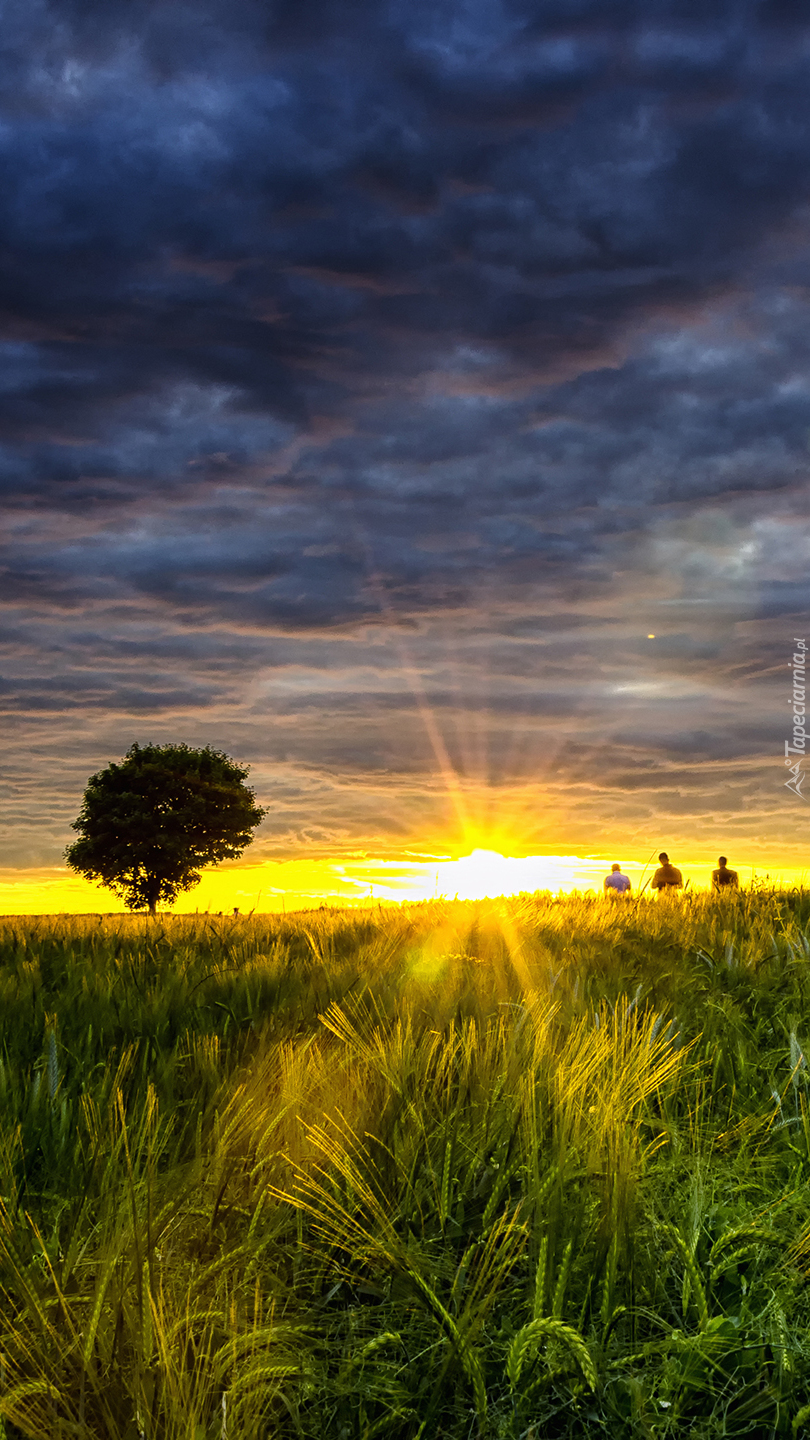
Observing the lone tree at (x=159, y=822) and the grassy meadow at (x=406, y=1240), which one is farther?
the lone tree at (x=159, y=822)

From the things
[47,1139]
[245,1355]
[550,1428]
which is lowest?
[550,1428]

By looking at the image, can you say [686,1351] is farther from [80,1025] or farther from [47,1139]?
[80,1025]

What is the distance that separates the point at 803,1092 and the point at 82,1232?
93.4 inches

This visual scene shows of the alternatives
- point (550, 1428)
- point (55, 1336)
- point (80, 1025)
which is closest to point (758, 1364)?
point (550, 1428)

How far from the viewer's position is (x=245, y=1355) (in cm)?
179

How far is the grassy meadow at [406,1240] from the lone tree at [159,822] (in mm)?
44919

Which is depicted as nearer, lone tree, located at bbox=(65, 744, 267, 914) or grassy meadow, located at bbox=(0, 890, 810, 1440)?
grassy meadow, located at bbox=(0, 890, 810, 1440)

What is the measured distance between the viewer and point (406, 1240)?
2.17 metres

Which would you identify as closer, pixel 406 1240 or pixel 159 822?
pixel 406 1240

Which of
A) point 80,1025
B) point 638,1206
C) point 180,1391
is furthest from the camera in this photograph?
point 80,1025

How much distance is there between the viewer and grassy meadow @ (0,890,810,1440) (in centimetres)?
166

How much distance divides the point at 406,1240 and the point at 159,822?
47.0 m

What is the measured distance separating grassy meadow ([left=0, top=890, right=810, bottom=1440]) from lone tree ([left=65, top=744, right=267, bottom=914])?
44.9 metres

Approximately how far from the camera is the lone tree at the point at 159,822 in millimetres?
47312
